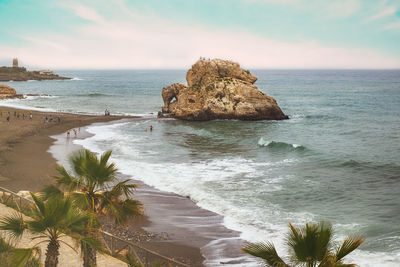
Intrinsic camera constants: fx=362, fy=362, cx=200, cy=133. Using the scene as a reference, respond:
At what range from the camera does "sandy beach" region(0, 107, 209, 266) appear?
16.6m

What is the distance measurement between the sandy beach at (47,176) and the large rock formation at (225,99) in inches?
655

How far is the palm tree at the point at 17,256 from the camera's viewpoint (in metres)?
8.28

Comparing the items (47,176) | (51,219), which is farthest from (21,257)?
(47,176)

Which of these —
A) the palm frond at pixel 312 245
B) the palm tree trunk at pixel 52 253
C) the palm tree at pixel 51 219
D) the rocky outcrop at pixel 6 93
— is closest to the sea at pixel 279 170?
the palm frond at pixel 312 245

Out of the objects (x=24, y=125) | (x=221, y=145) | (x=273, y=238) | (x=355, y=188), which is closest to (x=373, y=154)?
(x=355, y=188)

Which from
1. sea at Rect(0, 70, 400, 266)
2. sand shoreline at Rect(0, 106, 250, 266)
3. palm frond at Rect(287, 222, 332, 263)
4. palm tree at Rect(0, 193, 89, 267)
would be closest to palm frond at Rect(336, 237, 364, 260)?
palm frond at Rect(287, 222, 332, 263)

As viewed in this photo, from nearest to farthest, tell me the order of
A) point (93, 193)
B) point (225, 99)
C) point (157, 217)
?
point (93, 193) < point (157, 217) < point (225, 99)

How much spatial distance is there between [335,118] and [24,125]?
49.9 m

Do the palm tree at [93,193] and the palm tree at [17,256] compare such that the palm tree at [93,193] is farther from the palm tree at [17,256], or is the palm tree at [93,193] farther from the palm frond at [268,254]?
the palm frond at [268,254]

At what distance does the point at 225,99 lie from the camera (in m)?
60.0

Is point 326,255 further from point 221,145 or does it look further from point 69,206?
point 221,145

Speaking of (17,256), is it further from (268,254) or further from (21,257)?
(268,254)

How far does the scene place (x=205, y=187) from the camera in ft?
84.0

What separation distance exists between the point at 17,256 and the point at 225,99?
53.1 m
